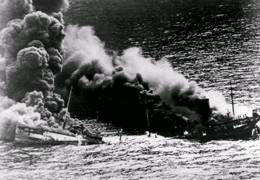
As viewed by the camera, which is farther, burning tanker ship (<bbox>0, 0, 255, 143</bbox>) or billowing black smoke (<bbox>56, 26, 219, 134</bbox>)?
billowing black smoke (<bbox>56, 26, 219, 134</bbox>)

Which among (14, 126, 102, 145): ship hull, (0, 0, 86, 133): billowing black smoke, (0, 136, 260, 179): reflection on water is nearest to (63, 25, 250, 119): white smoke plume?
(0, 0, 86, 133): billowing black smoke

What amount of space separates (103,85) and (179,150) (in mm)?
43751

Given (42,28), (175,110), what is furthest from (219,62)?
(42,28)

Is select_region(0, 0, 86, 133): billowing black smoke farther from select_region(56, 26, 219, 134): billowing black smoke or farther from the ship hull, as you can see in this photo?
select_region(56, 26, 219, 134): billowing black smoke

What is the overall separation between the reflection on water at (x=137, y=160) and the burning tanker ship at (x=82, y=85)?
9632 millimetres

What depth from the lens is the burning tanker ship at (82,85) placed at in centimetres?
13450

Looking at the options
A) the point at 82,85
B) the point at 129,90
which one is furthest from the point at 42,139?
the point at 82,85

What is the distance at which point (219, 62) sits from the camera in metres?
173

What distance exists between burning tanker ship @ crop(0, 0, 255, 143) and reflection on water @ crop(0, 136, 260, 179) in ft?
31.6

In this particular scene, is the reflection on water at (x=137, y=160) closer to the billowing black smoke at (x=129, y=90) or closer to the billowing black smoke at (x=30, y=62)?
the billowing black smoke at (x=129, y=90)

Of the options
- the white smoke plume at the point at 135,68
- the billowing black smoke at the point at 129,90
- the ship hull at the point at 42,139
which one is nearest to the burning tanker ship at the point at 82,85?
the billowing black smoke at the point at 129,90

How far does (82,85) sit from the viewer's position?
517 ft

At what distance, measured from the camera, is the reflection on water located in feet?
341

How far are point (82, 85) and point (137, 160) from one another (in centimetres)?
5094
